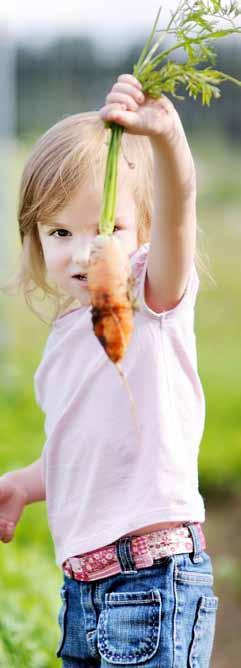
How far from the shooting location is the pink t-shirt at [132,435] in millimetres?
2494

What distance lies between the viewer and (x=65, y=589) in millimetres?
2695

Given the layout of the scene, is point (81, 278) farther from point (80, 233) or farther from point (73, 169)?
point (73, 169)

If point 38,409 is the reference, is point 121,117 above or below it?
above

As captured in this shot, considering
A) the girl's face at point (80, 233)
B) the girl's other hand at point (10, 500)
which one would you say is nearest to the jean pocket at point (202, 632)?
the girl's other hand at point (10, 500)

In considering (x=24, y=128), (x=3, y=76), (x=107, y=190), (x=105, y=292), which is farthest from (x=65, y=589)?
(x=24, y=128)

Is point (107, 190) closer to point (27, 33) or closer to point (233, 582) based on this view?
point (233, 582)

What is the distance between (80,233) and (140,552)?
633 mm

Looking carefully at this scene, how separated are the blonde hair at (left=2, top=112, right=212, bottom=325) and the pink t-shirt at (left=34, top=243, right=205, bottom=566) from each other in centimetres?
13

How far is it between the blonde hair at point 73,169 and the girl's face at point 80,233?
27mm

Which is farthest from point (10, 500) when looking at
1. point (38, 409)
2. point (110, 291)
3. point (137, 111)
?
point (38, 409)

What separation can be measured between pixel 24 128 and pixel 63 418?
732 centimetres

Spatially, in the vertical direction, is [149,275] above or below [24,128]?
above

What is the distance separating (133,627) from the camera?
2492 millimetres

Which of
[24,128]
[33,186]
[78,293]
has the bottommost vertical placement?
[24,128]
